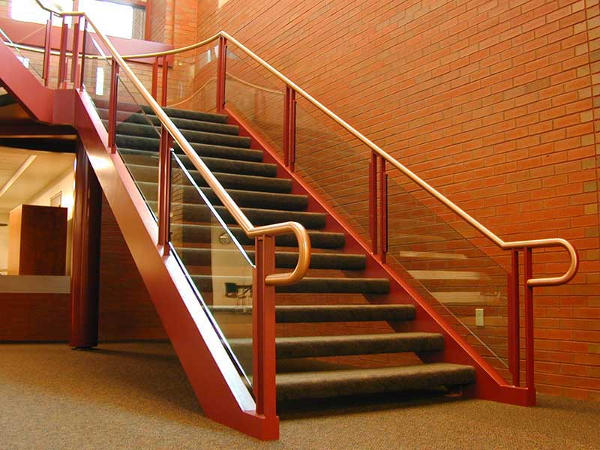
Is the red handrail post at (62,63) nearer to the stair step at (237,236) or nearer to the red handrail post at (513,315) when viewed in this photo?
the stair step at (237,236)

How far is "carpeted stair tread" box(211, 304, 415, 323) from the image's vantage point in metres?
3.95

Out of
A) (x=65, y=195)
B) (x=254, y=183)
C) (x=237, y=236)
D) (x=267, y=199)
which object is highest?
(x=65, y=195)

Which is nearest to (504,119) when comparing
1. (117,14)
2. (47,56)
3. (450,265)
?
(450,265)

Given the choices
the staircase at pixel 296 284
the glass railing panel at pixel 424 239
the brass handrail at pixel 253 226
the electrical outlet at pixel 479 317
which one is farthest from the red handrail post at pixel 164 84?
the electrical outlet at pixel 479 317

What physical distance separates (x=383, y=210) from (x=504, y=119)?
39.3 inches

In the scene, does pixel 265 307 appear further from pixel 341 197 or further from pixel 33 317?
pixel 33 317

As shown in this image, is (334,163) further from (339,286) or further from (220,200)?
(220,200)

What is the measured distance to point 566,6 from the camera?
417cm

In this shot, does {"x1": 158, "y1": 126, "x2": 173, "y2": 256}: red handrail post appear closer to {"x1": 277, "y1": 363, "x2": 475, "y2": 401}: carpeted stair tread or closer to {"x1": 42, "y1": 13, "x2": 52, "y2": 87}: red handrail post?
{"x1": 277, "y1": 363, "x2": 475, "y2": 401}: carpeted stair tread

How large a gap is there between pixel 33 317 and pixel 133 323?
1.30 metres

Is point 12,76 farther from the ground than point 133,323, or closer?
farther from the ground

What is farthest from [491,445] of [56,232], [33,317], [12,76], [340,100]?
[56,232]

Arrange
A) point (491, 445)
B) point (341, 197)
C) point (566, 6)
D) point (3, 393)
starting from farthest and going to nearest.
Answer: point (341, 197) → point (566, 6) → point (3, 393) → point (491, 445)

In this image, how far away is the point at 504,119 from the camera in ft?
14.8
